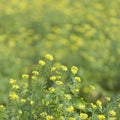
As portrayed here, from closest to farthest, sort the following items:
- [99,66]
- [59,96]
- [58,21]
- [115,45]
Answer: [59,96] → [99,66] → [115,45] → [58,21]

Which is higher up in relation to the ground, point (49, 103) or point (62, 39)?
point (62, 39)

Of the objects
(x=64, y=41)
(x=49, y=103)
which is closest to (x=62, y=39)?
(x=64, y=41)

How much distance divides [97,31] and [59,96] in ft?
9.85

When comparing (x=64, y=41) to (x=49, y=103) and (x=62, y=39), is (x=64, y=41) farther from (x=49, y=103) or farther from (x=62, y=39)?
(x=49, y=103)

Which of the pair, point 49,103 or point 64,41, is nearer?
point 49,103

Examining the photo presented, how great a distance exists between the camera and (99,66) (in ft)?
16.1

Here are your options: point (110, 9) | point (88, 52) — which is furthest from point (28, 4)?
point (88, 52)

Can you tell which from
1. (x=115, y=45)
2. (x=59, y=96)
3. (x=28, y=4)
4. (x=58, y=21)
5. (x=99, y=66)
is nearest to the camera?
(x=59, y=96)

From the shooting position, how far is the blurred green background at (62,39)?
481 centimetres

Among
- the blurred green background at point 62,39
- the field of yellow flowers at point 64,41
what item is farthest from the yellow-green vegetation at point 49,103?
the blurred green background at point 62,39

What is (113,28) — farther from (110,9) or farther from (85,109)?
(85,109)

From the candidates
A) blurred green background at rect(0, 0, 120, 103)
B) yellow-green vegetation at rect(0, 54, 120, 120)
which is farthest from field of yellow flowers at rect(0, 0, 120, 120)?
yellow-green vegetation at rect(0, 54, 120, 120)

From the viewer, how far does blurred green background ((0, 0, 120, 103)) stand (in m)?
4.81

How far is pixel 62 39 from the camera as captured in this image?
5.14m
